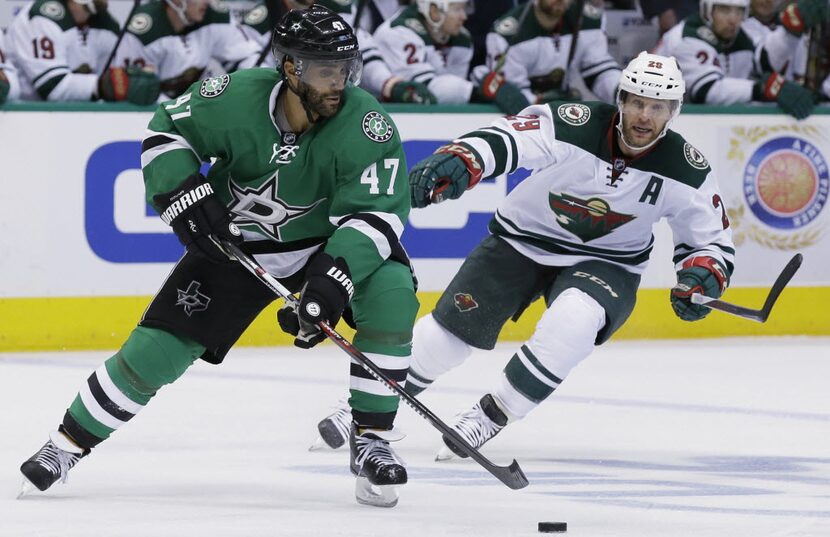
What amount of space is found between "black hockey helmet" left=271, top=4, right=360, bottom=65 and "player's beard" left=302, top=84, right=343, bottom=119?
7cm

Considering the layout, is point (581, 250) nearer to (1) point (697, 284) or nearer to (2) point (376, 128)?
(1) point (697, 284)

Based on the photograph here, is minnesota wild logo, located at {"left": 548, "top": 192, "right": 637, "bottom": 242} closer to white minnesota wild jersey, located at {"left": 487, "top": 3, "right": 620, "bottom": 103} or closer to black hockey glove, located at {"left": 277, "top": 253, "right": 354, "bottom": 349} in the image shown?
black hockey glove, located at {"left": 277, "top": 253, "right": 354, "bottom": 349}

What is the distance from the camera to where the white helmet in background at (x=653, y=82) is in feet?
14.4

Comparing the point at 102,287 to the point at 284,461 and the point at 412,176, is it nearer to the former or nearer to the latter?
the point at 284,461

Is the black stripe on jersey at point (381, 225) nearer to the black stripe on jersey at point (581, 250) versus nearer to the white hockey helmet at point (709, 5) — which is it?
the black stripe on jersey at point (581, 250)

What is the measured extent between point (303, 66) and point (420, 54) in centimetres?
352

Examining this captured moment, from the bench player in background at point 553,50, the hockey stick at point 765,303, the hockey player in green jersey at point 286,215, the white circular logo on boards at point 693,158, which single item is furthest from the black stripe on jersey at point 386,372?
the bench player in background at point 553,50

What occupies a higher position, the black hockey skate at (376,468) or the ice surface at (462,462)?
the black hockey skate at (376,468)

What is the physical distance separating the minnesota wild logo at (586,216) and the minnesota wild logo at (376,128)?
0.95 meters

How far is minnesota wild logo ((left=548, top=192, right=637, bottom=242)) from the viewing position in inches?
179

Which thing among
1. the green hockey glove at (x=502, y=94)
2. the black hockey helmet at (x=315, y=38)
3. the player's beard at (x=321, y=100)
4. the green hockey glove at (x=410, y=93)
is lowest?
the green hockey glove at (x=502, y=94)

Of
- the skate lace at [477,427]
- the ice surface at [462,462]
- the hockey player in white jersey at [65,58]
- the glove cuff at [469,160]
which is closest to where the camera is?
the ice surface at [462,462]

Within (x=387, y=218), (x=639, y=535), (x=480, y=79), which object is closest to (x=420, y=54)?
(x=480, y=79)

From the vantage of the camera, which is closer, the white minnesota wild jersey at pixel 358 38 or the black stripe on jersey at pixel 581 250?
the black stripe on jersey at pixel 581 250
